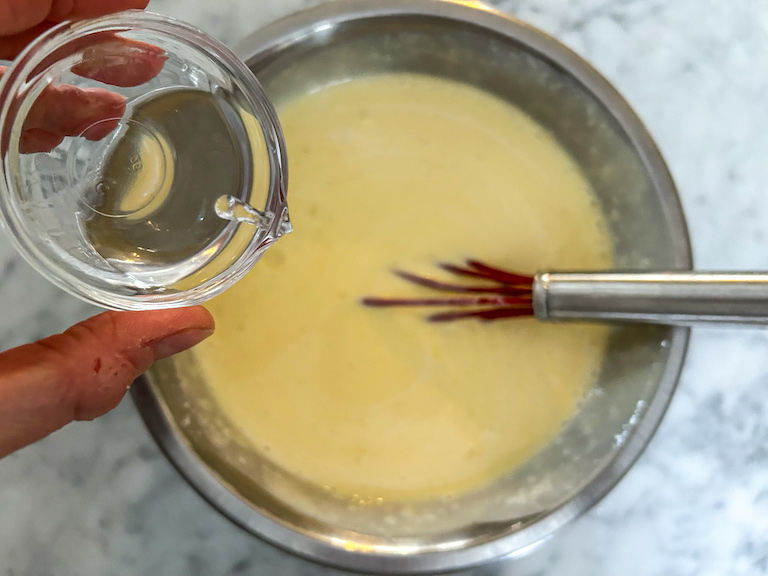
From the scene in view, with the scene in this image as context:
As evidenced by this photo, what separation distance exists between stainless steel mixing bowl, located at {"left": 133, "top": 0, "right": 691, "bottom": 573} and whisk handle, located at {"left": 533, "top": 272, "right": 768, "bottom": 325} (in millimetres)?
→ 85

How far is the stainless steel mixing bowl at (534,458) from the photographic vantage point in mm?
638

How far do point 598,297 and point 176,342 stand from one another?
0.41 m

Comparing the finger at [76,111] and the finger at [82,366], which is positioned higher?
the finger at [76,111]

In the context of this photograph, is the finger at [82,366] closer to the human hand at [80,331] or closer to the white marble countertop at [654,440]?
the human hand at [80,331]

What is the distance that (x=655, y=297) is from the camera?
23.5 inches

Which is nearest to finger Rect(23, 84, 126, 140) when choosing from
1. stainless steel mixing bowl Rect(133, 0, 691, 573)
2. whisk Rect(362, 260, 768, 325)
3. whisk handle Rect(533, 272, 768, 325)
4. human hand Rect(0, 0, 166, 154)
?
human hand Rect(0, 0, 166, 154)

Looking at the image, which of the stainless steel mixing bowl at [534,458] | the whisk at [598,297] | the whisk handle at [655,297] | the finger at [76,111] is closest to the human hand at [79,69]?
the finger at [76,111]

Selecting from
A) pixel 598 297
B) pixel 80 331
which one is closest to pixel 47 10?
pixel 80 331

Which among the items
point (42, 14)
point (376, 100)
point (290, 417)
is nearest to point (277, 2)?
point (376, 100)

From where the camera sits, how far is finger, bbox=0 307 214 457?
52 cm

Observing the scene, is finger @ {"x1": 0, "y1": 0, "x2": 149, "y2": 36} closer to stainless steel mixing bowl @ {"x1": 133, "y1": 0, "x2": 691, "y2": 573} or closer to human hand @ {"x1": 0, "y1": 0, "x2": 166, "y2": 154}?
human hand @ {"x1": 0, "y1": 0, "x2": 166, "y2": 154}

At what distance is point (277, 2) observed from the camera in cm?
77

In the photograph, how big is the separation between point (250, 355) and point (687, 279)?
0.46 meters

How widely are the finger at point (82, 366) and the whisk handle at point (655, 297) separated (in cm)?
35
